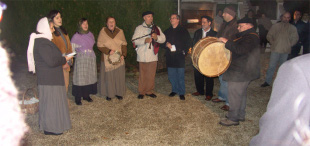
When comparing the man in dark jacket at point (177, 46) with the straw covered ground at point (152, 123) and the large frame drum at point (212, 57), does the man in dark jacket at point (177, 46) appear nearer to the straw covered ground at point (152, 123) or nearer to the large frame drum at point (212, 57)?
the straw covered ground at point (152, 123)

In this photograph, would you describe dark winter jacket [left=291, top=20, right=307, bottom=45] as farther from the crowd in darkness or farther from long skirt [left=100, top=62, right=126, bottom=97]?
long skirt [left=100, top=62, right=126, bottom=97]

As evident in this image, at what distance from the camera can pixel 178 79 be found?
20.2 ft

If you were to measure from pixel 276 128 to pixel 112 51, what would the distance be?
16.6 ft

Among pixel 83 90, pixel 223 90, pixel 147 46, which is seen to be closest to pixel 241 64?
pixel 223 90

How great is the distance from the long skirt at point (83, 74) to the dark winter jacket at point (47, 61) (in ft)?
4.93

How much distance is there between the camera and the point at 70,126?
170 inches

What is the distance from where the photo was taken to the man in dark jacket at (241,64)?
404cm

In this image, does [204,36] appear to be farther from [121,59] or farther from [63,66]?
[63,66]

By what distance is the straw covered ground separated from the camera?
397 centimetres

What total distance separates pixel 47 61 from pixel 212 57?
2.73 meters

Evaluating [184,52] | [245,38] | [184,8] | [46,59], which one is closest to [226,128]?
[245,38]

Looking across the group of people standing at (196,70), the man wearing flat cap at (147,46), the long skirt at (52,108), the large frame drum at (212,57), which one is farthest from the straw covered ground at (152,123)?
the large frame drum at (212,57)

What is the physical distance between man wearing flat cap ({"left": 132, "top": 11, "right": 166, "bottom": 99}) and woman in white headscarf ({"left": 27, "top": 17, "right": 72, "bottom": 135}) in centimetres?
216

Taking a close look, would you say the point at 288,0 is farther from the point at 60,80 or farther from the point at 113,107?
the point at 60,80
